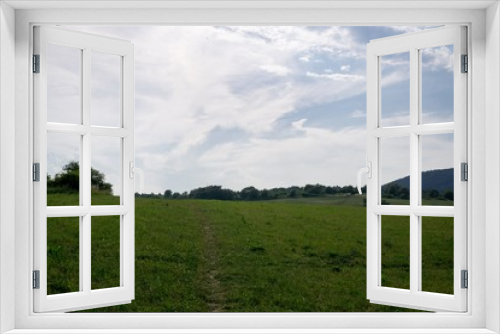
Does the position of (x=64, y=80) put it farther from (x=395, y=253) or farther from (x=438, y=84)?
(x=395, y=253)

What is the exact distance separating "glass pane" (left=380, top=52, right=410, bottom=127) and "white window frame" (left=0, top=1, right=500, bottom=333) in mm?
5094

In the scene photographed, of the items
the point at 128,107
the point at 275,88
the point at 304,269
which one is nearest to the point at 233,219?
the point at 304,269

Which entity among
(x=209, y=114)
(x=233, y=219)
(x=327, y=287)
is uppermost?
(x=209, y=114)

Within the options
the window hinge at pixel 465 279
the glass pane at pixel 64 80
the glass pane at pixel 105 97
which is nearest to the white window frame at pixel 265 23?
the window hinge at pixel 465 279

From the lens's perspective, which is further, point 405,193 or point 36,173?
point 405,193

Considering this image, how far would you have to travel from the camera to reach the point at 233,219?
8.97 meters

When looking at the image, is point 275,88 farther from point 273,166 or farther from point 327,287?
point 327,287

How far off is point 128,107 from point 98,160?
4.63 metres

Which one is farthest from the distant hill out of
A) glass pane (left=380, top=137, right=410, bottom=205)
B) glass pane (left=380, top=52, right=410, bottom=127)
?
glass pane (left=380, top=52, right=410, bottom=127)

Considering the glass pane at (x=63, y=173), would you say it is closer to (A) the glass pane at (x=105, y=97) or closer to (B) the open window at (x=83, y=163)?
(A) the glass pane at (x=105, y=97)

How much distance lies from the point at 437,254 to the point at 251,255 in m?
2.99

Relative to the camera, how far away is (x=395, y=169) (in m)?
7.37

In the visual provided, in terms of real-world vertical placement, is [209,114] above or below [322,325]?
above

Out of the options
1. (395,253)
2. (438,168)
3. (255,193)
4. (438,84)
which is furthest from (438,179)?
(255,193)
